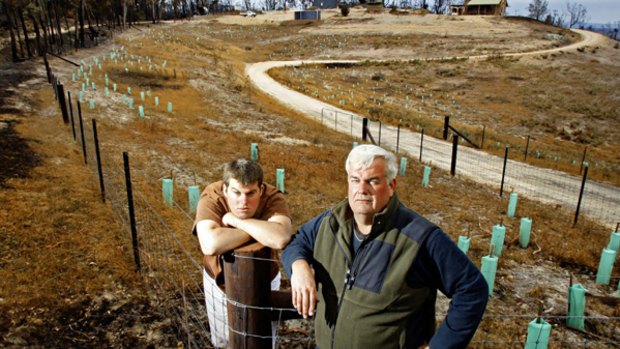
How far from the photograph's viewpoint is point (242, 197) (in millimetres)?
2902

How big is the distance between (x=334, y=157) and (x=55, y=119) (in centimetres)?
1152

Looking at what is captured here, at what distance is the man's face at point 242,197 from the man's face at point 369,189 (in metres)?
0.79

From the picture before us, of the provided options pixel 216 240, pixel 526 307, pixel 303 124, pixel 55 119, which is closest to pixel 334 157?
pixel 303 124

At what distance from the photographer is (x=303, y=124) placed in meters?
24.8

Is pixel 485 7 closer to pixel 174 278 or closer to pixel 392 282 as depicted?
pixel 174 278

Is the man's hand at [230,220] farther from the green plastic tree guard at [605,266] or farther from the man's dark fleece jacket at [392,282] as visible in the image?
the green plastic tree guard at [605,266]

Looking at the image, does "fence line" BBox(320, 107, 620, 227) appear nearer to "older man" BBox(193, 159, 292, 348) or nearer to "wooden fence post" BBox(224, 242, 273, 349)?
"older man" BBox(193, 159, 292, 348)

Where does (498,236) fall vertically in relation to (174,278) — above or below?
below

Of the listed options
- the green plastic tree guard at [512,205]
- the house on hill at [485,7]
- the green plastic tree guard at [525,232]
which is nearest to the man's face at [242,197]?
the green plastic tree guard at [525,232]

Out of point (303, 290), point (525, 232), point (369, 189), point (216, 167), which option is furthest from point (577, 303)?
point (216, 167)

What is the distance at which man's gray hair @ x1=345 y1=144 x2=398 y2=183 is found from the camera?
2.47 meters

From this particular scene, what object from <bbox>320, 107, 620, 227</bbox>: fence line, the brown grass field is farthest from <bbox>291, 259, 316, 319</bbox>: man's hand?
<bbox>320, 107, 620, 227</bbox>: fence line

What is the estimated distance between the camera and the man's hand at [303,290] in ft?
7.95

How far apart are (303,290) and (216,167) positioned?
1164 cm
